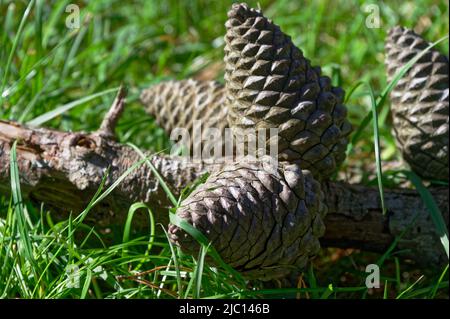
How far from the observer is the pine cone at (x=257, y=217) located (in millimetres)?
1229

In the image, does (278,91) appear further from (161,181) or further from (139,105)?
(139,105)

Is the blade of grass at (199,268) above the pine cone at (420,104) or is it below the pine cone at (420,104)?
below

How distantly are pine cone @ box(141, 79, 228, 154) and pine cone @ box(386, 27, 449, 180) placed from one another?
17.4 inches

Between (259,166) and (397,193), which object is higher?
(259,166)

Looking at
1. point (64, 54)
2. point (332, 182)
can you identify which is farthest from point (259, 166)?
point (64, 54)

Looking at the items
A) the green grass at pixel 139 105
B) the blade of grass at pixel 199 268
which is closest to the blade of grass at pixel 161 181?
the green grass at pixel 139 105

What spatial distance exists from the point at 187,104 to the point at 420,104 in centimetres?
58

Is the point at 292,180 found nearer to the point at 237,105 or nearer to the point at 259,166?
the point at 259,166

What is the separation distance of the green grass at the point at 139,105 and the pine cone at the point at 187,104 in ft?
0.48

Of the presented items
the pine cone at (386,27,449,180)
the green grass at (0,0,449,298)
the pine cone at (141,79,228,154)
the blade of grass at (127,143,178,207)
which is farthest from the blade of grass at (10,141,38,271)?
the pine cone at (386,27,449,180)

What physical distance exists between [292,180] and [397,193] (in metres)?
0.41

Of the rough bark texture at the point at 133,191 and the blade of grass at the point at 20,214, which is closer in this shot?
the blade of grass at the point at 20,214

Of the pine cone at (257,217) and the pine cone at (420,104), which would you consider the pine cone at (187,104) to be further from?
the pine cone at (420,104)

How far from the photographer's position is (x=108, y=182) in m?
1.49
